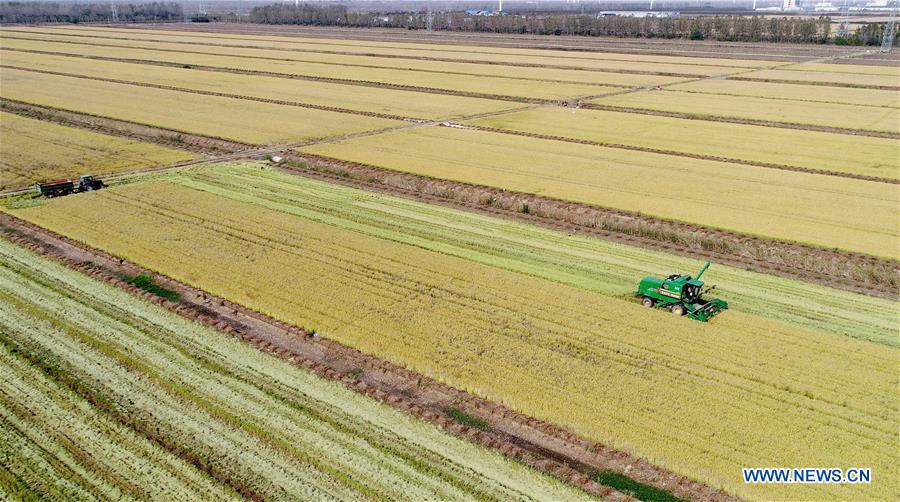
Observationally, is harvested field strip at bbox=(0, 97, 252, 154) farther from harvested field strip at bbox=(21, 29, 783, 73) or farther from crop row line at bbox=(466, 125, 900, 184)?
harvested field strip at bbox=(21, 29, 783, 73)

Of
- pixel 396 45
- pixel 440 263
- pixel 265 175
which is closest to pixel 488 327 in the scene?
pixel 440 263

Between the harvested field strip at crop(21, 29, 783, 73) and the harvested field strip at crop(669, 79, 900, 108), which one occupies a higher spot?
the harvested field strip at crop(21, 29, 783, 73)

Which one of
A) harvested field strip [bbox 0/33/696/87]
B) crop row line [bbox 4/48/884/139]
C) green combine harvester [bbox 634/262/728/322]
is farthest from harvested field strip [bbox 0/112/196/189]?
harvested field strip [bbox 0/33/696/87]

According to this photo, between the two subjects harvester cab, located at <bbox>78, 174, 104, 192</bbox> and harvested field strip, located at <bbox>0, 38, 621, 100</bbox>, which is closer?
harvester cab, located at <bbox>78, 174, 104, 192</bbox>

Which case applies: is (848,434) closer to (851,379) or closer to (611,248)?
(851,379)

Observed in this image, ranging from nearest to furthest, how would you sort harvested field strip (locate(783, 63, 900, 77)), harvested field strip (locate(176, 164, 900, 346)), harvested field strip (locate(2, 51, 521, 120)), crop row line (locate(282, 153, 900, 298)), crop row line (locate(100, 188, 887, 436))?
crop row line (locate(100, 188, 887, 436)) → harvested field strip (locate(176, 164, 900, 346)) → crop row line (locate(282, 153, 900, 298)) → harvested field strip (locate(2, 51, 521, 120)) → harvested field strip (locate(783, 63, 900, 77))

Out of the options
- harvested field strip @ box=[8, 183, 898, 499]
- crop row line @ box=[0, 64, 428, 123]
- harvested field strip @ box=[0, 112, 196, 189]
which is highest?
crop row line @ box=[0, 64, 428, 123]

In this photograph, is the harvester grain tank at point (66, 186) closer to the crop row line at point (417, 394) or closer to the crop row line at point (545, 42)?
the crop row line at point (417, 394)
